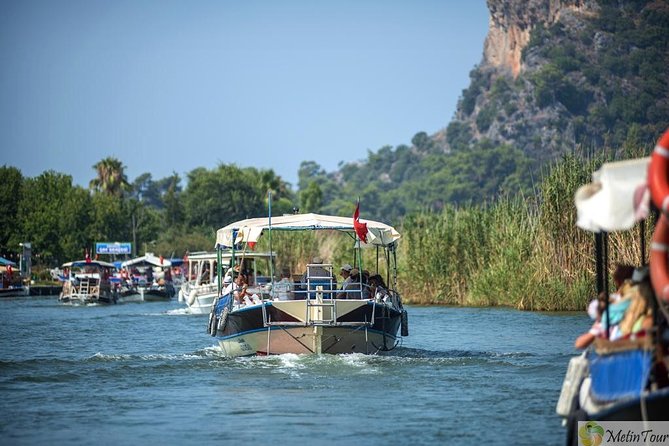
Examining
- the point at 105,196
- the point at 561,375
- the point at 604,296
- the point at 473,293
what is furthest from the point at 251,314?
the point at 105,196

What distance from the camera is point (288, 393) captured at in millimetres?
21641

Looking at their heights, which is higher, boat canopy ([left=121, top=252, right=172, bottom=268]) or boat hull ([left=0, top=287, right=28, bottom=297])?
boat canopy ([left=121, top=252, right=172, bottom=268])

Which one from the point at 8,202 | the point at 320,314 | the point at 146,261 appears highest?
the point at 8,202

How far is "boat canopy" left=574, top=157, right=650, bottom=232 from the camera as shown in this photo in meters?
13.2

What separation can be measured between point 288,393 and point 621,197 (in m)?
9.66

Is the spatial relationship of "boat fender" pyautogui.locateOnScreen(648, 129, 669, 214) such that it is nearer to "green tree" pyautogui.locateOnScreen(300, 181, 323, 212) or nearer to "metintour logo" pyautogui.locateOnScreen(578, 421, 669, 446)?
"metintour logo" pyautogui.locateOnScreen(578, 421, 669, 446)

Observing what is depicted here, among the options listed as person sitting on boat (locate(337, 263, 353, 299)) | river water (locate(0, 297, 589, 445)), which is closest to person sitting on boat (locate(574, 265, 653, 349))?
river water (locate(0, 297, 589, 445))

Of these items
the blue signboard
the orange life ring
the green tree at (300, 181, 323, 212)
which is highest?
the green tree at (300, 181, 323, 212)

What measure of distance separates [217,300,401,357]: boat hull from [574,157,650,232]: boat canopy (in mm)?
11904

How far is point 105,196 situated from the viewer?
12306cm

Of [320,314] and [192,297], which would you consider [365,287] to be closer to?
[320,314]

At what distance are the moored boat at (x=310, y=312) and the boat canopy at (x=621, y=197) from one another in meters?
11.3

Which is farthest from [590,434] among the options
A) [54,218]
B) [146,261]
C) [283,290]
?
[54,218]

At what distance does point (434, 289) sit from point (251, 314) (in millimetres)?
27544
